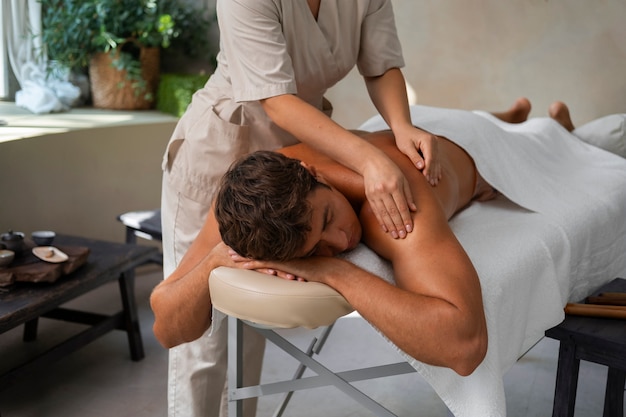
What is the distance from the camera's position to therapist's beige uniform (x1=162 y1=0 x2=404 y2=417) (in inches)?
66.8

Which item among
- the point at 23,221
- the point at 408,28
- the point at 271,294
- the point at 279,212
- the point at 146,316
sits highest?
the point at 408,28

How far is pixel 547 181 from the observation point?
7.45 ft

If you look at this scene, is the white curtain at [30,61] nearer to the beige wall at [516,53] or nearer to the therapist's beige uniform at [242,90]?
the beige wall at [516,53]

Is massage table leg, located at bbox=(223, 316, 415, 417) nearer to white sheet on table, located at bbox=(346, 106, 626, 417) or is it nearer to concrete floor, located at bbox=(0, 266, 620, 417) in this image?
white sheet on table, located at bbox=(346, 106, 626, 417)

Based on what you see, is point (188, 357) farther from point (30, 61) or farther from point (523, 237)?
point (30, 61)

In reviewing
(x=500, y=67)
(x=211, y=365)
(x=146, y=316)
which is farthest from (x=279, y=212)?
(x=500, y=67)

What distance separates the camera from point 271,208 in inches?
53.4

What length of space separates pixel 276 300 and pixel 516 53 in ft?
8.41

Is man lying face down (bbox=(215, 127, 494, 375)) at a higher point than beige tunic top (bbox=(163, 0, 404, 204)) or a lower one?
lower

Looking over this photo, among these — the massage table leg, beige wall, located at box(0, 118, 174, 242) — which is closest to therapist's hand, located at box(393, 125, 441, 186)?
the massage table leg

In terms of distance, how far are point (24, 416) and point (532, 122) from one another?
214 cm

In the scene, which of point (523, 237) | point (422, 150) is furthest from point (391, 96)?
point (523, 237)

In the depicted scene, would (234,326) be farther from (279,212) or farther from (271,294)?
(279,212)

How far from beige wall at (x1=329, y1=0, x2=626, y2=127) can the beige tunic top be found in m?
1.78
